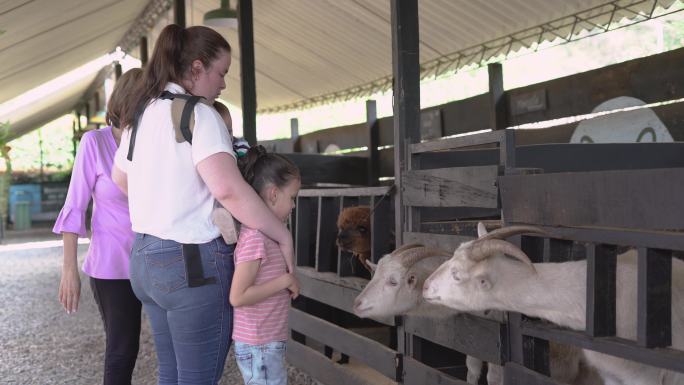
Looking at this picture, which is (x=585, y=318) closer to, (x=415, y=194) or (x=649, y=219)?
(x=649, y=219)

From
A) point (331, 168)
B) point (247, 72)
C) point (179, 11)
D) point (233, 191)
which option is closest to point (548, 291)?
point (233, 191)

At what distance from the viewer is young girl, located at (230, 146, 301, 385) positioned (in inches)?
97.7

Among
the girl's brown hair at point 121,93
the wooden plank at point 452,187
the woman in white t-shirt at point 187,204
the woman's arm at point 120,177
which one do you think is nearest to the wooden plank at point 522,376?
the wooden plank at point 452,187

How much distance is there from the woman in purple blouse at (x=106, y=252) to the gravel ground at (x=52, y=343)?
6.66 feet

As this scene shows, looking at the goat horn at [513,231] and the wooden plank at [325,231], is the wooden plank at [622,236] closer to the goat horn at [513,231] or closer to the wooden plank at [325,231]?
the goat horn at [513,231]

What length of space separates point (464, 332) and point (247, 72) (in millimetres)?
Result: 4778

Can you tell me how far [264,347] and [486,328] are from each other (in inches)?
47.2

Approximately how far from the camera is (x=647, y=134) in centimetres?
637

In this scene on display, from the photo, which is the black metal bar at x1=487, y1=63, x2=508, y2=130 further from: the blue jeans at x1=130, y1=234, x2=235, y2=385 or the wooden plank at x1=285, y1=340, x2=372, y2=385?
the blue jeans at x1=130, y1=234, x2=235, y2=385

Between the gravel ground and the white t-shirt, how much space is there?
3.00 meters

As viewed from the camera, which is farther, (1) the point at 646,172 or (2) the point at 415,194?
(2) the point at 415,194

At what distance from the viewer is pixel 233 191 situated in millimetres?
2373

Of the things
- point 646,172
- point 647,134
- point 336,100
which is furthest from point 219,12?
point 646,172

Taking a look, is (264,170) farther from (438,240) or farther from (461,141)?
(438,240)
